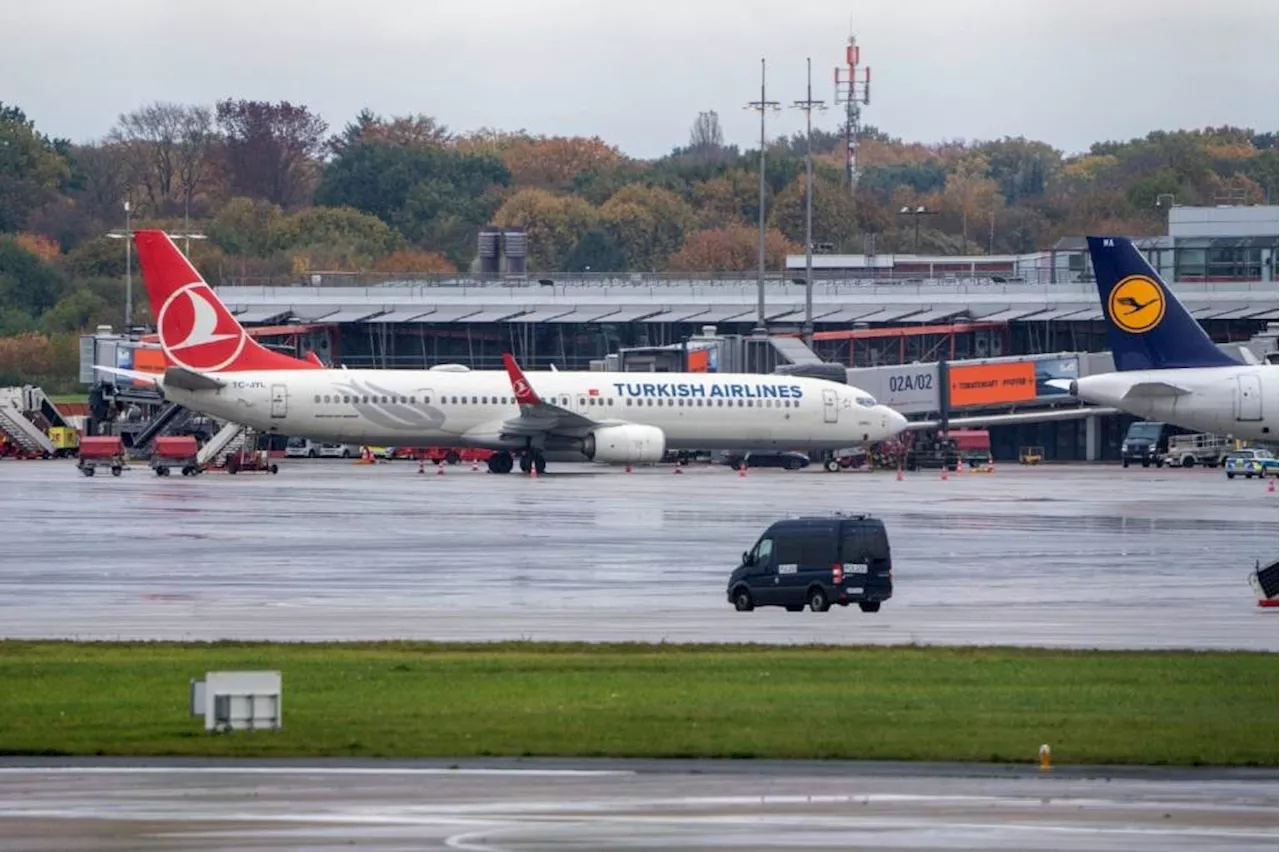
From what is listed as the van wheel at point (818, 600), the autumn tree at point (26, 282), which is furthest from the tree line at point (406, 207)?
the van wheel at point (818, 600)

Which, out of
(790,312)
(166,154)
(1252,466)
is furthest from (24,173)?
(1252,466)

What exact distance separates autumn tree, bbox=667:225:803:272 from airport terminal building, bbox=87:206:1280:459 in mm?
37161

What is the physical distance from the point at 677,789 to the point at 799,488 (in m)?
44.6

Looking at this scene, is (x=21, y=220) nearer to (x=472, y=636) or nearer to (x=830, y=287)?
(x=830, y=287)

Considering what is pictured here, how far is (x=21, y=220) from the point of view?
16638 cm

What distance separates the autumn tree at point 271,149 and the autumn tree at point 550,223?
27.1 metres

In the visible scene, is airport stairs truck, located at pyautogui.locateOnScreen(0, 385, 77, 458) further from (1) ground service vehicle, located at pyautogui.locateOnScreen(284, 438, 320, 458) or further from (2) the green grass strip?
(2) the green grass strip

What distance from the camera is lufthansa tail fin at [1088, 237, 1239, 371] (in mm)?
56469

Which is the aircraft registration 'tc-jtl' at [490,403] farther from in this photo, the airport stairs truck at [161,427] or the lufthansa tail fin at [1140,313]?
the lufthansa tail fin at [1140,313]

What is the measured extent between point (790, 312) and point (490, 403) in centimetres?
3562

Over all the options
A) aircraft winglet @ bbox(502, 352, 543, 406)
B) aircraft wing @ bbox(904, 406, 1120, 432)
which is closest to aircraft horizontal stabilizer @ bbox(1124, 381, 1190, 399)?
aircraft winglet @ bbox(502, 352, 543, 406)

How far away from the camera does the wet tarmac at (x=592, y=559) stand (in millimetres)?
28312

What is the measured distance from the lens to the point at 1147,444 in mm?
83312

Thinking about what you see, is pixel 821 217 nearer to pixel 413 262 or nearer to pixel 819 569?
pixel 413 262
